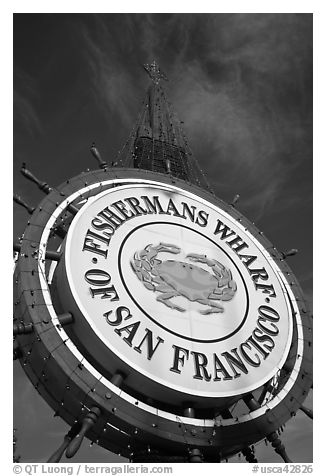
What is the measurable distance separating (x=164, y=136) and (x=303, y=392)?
17906mm

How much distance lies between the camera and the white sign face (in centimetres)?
1639

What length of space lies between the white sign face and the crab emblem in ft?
0.13

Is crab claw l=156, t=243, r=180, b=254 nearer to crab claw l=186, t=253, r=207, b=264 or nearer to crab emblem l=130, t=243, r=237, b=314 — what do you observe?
crab emblem l=130, t=243, r=237, b=314

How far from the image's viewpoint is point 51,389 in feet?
50.3

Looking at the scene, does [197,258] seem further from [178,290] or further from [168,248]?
[178,290]

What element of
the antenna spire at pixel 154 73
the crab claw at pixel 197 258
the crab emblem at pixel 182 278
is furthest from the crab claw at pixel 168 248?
the antenna spire at pixel 154 73

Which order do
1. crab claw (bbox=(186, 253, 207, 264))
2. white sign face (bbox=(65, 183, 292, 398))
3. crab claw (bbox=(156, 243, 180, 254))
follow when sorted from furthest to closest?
crab claw (bbox=(186, 253, 207, 264)) < crab claw (bbox=(156, 243, 180, 254)) < white sign face (bbox=(65, 183, 292, 398))

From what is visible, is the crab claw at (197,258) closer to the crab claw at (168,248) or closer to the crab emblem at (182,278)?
the crab emblem at (182,278)

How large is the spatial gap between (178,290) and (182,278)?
0.66 meters

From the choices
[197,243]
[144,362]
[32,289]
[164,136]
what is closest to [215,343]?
[144,362]

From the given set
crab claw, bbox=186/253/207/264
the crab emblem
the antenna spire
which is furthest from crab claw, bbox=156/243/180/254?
the antenna spire

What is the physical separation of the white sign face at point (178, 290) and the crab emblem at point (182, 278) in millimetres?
41

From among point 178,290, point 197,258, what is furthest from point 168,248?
point 178,290

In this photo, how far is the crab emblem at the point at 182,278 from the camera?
60.7 feet
